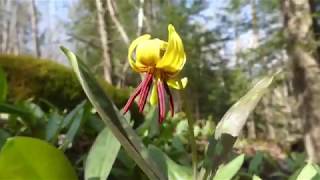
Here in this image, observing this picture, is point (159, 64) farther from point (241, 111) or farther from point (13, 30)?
point (13, 30)

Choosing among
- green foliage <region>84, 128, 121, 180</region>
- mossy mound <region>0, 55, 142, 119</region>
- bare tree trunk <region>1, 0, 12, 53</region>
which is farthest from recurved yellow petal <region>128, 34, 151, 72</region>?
bare tree trunk <region>1, 0, 12, 53</region>

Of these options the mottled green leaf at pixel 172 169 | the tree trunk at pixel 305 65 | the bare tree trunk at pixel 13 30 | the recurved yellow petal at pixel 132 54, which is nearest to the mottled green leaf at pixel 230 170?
the mottled green leaf at pixel 172 169

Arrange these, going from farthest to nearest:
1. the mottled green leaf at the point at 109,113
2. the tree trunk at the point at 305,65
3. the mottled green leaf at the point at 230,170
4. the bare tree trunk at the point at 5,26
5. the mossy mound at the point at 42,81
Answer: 1. the bare tree trunk at the point at 5,26
2. the mossy mound at the point at 42,81
3. the tree trunk at the point at 305,65
4. the mottled green leaf at the point at 230,170
5. the mottled green leaf at the point at 109,113

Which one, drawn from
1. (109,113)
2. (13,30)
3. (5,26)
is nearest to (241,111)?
(109,113)

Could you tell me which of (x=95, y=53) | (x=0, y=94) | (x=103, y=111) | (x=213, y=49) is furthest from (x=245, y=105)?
(x=95, y=53)

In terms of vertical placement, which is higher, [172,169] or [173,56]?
[173,56]

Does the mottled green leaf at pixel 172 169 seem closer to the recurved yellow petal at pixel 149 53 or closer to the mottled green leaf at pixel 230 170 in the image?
the mottled green leaf at pixel 230 170
